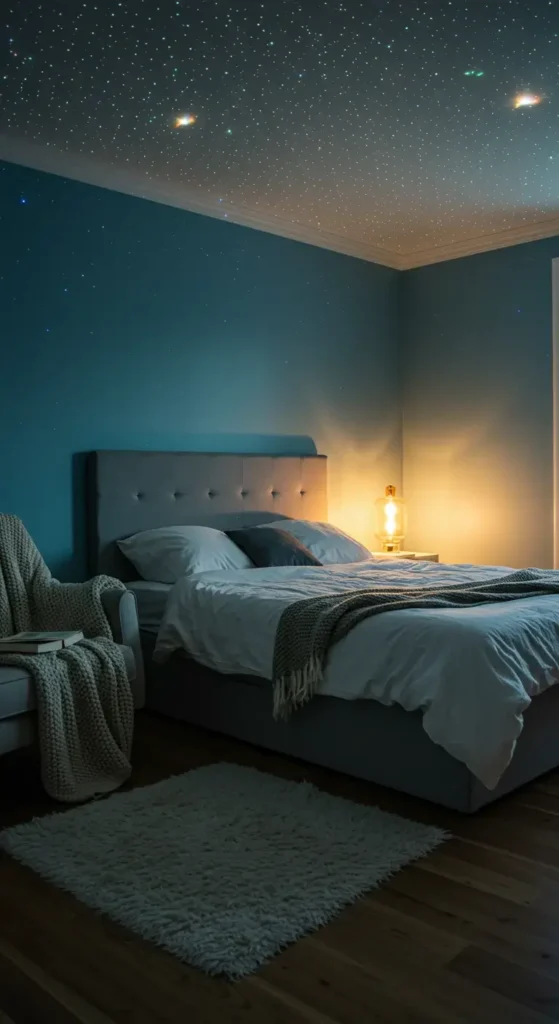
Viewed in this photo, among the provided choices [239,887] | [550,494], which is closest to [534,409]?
[550,494]

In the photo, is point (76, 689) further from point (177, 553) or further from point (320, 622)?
point (177, 553)

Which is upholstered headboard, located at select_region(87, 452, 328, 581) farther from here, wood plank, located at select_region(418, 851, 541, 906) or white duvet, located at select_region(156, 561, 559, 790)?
wood plank, located at select_region(418, 851, 541, 906)

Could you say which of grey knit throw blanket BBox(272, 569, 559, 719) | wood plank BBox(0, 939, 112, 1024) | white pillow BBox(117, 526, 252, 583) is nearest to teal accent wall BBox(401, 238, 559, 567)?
white pillow BBox(117, 526, 252, 583)

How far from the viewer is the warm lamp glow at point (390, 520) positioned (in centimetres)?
553

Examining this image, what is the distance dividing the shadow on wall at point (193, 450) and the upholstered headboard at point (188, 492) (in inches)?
1.6

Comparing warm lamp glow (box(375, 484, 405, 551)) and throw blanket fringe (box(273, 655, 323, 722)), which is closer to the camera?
throw blanket fringe (box(273, 655, 323, 722))

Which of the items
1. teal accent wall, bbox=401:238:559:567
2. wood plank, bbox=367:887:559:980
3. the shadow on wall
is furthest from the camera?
teal accent wall, bbox=401:238:559:567

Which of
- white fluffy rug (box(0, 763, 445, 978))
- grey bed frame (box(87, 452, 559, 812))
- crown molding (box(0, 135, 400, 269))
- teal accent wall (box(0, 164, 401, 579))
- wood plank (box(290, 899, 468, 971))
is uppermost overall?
crown molding (box(0, 135, 400, 269))

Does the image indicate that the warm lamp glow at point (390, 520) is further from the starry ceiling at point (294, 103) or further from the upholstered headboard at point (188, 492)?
the starry ceiling at point (294, 103)

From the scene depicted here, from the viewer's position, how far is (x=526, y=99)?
10.8 ft

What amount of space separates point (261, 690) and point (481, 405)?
2936mm

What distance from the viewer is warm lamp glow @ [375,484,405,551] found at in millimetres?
5527

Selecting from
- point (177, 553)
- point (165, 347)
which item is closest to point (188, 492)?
point (177, 553)

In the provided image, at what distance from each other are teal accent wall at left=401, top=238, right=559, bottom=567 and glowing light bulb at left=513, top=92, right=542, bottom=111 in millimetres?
1750
